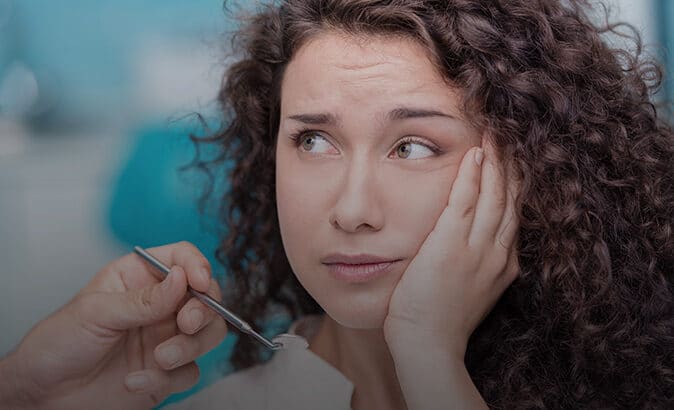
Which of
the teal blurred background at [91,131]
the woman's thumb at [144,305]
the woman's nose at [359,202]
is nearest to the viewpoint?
the woman's nose at [359,202]

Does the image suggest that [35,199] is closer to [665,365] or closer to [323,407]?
[323,407]

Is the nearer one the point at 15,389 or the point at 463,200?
the point at 463,200

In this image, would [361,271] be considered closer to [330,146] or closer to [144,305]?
[330,146]

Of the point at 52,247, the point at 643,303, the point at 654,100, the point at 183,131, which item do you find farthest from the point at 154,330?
Answer: the point at 654,100

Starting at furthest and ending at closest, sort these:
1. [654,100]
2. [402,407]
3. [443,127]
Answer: [654,100], [402,407], [443,127]

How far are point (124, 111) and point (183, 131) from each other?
0.29 feet

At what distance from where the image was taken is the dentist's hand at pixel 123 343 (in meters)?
0.94

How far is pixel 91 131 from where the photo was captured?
1.06 metres

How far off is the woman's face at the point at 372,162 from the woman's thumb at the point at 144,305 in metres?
0.16

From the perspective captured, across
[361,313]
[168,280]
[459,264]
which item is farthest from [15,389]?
[459,264]

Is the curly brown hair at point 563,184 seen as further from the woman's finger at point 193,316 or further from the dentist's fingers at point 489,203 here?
the woman's finger at point 193,316

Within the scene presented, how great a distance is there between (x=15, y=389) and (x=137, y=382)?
0.16 meters

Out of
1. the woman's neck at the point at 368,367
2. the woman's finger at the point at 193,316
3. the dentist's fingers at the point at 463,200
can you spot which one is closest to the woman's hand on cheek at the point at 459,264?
the dentist's fingers at the point at 463,200

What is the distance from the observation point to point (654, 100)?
42.3 inches
